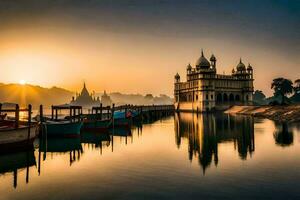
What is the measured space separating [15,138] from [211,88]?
8811 centimetres

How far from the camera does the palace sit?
353 feet

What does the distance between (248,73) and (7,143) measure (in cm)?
11203

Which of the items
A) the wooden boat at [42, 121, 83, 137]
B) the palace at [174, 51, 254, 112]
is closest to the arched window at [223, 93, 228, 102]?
the palace at [174, 51, 254, 112]

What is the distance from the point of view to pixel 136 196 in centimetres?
1515

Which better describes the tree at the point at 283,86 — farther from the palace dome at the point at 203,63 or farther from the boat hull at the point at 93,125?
the boat hull at the point at 93,125

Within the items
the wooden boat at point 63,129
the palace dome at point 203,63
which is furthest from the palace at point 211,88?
the wooden boat at point 63,129

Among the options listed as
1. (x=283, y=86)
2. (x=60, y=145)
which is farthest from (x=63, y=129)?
(x=283, y=86)

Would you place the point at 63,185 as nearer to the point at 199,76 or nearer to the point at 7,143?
the point at 7,143

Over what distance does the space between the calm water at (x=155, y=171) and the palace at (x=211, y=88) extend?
74232 millimetres

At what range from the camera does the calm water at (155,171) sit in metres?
15.9

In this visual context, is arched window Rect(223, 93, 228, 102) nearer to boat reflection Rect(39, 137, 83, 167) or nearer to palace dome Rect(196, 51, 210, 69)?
palace dome Rect(196, 51, 210, 69)

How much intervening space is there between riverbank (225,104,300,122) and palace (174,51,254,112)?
12.4 meters

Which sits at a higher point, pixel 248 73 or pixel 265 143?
pixel 248 73

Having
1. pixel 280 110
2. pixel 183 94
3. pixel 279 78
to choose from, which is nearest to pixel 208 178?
pixel 280 110
